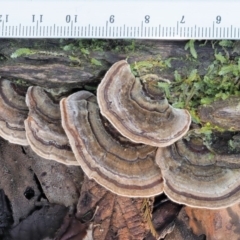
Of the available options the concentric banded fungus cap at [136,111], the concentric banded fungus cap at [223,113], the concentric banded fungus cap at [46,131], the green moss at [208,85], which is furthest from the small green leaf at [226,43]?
the concentric banded fungus cap at [46,131]

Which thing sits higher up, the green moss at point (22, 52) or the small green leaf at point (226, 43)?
the small green leaf at point (226, 43)

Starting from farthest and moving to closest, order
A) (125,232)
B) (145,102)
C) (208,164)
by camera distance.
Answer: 1. (125,232)
2. (208,164)
3. (145,102)

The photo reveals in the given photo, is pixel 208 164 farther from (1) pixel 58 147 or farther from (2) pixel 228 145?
(1) pixel 58 147

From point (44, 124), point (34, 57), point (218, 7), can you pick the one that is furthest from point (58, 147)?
point (218, 7)

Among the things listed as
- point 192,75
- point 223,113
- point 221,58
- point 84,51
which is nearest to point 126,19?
point 84,51

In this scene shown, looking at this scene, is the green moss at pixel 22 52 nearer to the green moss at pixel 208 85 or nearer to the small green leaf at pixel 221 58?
the green moss at pixel 208 85

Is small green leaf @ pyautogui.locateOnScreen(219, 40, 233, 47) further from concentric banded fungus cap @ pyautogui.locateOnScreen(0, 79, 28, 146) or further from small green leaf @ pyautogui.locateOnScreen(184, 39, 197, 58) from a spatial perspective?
concentric banded fungus cap @ pyautogui.locateOnScreen(0, 79, 28, 146)

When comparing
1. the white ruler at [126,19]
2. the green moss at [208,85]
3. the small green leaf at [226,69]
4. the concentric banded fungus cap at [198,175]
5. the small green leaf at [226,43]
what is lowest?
the concentric banded fungus cap at [198,175]
